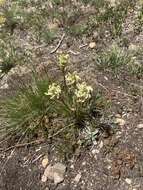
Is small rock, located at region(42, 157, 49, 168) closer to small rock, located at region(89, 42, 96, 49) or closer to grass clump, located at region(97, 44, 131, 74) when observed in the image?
grass clump, located at region(97, 44, 131, 74)

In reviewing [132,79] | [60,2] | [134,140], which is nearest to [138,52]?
[132,79]

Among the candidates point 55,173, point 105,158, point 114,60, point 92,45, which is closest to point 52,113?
point 55,173

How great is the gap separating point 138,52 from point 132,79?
513 mm

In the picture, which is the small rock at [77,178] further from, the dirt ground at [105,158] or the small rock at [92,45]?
the small rock at [92,45]

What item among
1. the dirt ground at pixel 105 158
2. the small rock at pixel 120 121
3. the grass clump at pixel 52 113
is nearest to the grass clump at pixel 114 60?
the dirt ground at pixel 105 158

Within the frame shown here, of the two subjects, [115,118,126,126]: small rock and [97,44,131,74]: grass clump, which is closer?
[115,118,126,126]: small rock

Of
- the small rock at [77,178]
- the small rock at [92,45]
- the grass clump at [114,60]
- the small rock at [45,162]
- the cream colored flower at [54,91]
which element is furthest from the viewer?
the small rock at [92,45]

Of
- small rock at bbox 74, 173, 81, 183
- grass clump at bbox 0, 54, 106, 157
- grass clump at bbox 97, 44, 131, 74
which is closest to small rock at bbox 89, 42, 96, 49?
grass clump at bbox 97, 44, 131, 74

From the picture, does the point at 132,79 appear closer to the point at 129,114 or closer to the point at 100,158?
the point at 129,114

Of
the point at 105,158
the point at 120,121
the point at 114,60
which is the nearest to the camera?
the point at 105,158

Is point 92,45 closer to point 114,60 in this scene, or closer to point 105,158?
point 114,60

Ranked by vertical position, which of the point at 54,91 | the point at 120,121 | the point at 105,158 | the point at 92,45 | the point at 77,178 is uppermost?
the point at 54,91

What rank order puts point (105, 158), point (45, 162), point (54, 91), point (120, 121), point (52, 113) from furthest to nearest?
point (52, 113)
point (120, 121)
point (45, 162)
point (105, 158)
point (54, 91)

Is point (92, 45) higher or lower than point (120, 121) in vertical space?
higher
